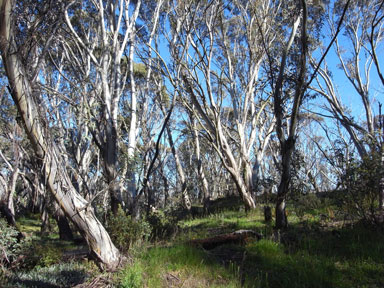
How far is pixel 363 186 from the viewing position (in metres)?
5.04

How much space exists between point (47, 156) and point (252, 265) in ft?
9.68

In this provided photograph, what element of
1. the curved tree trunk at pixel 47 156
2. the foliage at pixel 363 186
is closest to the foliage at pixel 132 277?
the curved tree trunk at pixel 47 156

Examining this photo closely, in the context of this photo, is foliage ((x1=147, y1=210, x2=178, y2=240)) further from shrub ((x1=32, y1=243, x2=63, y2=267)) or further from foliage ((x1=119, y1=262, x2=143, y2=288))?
foliage ((x1=119, y1=262, x2=143, y2=288))

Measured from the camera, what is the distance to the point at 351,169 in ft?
17.0

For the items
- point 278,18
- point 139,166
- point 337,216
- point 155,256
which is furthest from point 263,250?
point 278,18

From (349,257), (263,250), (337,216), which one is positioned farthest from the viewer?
(337,216)

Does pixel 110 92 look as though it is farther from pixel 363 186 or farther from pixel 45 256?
pixel 363 186

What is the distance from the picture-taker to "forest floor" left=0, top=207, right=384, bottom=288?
3.55m

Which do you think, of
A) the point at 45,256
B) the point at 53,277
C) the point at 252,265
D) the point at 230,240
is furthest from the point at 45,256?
the point at 252,265

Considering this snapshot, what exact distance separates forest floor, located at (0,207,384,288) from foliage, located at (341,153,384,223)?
26 cm

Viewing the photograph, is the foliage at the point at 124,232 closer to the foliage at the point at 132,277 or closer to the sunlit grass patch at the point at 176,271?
the sunlit grass patch at the point at 176,271

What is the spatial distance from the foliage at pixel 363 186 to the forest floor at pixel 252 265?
26cm

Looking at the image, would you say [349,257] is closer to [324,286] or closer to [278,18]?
[324,286]

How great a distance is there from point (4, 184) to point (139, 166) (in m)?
3.33
